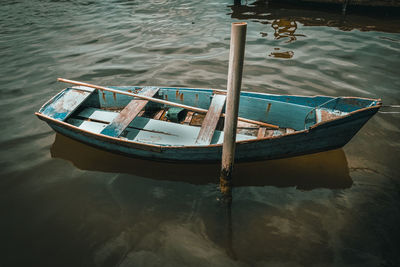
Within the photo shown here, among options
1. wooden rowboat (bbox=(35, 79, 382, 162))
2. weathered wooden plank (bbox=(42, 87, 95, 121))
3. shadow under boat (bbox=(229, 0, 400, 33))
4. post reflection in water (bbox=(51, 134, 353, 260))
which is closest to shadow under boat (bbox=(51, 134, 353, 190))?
post reflection in water (bbox=(51, 134, 353, 260))

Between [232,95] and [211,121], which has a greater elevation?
[232,95]

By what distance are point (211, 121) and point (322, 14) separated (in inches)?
591

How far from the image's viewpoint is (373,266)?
3.90 meters

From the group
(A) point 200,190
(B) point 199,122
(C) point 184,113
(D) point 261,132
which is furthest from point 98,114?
(D) point 261,132

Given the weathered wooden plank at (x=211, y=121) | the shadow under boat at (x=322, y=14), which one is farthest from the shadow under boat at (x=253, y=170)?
the shadow under boat at (x=322, y=14)

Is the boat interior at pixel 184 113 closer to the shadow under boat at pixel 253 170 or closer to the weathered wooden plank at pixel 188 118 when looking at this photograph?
the weathered wooden plank at pixel 188 118

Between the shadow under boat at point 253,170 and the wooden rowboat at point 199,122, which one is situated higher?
the wooden rowboat at point 199,122

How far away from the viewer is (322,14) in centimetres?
1605

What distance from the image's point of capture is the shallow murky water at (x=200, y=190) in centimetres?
426

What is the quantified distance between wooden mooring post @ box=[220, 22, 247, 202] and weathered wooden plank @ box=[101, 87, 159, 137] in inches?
109

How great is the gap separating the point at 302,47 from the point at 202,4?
11.3 m

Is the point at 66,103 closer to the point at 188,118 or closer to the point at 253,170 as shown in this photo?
the point at 188,118

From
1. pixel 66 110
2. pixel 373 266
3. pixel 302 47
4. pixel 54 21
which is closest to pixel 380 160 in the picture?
pixel 373 266

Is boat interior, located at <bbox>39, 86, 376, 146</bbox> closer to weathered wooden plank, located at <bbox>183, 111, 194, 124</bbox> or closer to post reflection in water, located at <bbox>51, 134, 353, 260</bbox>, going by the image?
weathered wooden plank, located at <bbox>183, 111, 194, 124</bbox>
